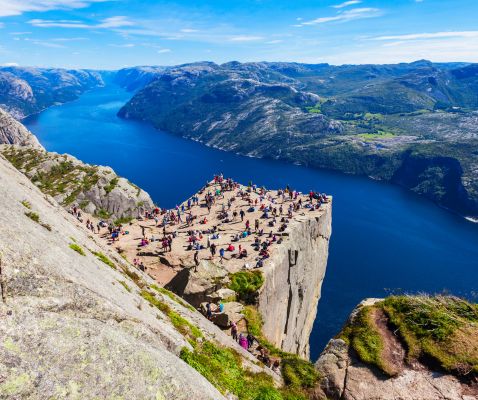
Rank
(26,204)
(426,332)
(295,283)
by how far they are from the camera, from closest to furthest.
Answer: (26,204)
(426,332)
(295,283)

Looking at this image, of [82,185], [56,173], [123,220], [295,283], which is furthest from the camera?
[56,173]

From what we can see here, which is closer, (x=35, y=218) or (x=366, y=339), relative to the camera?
(x=35, y=218)

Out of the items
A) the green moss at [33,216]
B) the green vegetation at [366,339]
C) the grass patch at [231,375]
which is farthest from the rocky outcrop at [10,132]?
the green vegetation at [366,339]

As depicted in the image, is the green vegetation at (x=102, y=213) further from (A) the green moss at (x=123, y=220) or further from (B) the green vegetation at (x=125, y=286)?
(B) the green vegetation at (x=125, y=286)

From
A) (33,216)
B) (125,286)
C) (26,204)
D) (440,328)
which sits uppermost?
(26,204)

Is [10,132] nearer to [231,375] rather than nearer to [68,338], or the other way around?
[231,375]

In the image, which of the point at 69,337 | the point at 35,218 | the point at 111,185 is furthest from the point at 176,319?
the point at 111,185

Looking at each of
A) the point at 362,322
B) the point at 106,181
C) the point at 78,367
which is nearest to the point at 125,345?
the point at 78,367

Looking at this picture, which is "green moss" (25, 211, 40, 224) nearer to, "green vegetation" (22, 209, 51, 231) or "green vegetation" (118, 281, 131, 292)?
"green vegetation" (22, 209, 51, 231)
